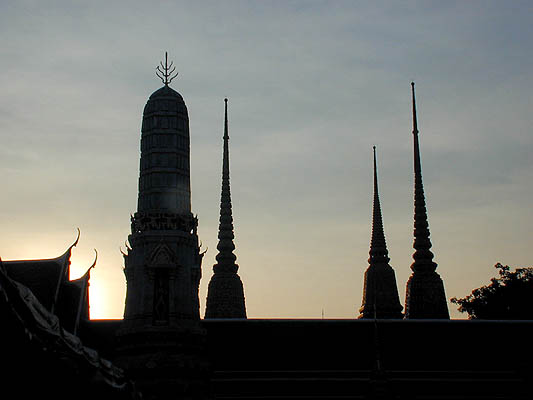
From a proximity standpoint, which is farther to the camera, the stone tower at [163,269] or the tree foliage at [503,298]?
the tree foliage at [503,298]

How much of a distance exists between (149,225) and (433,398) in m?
12.5

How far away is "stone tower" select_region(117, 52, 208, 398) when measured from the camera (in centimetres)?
3058

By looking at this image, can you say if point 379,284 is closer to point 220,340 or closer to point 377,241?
point 377,241

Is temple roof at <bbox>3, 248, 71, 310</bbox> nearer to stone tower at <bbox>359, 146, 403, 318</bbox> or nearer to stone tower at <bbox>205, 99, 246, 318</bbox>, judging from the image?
stone tower at <bbox>205, 99, 246, 318</bbox>

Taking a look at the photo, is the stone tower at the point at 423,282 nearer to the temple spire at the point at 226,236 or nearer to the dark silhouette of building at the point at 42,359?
the temple spire at the point at 226,236

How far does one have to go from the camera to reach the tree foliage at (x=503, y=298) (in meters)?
64.2

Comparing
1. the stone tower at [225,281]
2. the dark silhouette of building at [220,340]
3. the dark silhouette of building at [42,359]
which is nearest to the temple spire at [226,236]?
the stone tower at [225,281]

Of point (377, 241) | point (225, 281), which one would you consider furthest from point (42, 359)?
point (377, 241)

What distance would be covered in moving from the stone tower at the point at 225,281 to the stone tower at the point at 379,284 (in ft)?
29.2

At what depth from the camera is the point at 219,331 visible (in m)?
36.9

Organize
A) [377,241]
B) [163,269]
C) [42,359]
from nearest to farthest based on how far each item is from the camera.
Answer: [42,359] < [163,269] < [377,241]

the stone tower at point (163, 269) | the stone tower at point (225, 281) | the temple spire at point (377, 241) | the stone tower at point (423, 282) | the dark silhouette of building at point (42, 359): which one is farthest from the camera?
the temple spire at point (377, 241)

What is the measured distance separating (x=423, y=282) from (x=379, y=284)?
5200 millimetres

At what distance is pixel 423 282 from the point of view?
56.2m
